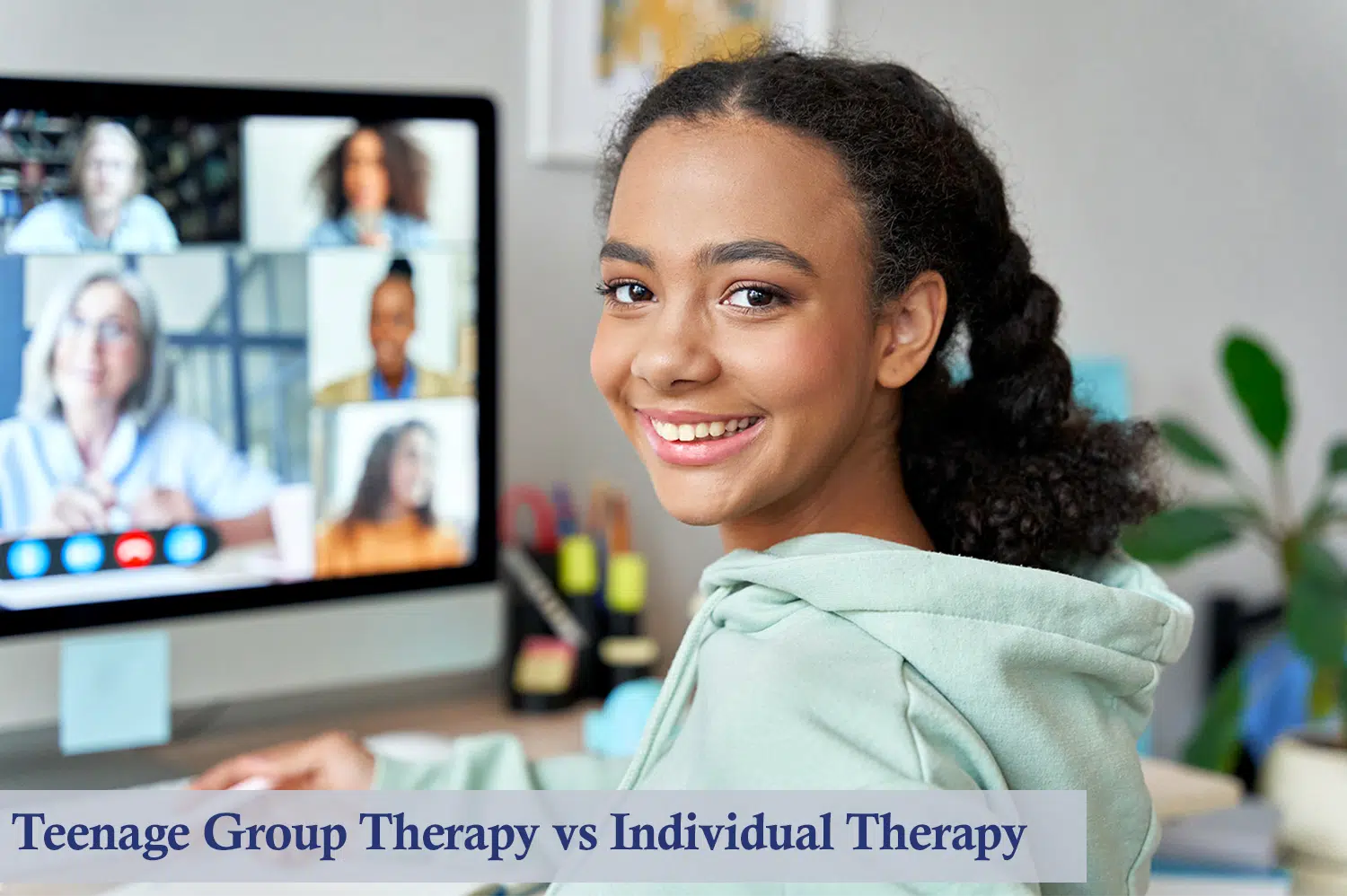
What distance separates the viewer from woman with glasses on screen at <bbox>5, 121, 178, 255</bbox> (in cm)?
105

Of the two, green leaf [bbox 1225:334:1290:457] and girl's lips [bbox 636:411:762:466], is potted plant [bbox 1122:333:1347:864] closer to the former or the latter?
green leaf [bbox 1225:334:1290:457]

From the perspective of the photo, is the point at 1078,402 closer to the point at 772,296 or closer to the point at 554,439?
the point at 772,296

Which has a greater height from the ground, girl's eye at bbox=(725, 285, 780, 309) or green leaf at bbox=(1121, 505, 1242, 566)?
girl's eye at bbox=(725, 285, 780, 309)

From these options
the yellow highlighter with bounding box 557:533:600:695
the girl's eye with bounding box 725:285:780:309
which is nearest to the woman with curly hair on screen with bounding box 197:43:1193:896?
the girl's eye with bounding box 725:285:780:309

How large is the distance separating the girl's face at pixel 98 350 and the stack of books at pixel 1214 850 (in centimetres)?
91

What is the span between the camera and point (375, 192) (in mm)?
1227

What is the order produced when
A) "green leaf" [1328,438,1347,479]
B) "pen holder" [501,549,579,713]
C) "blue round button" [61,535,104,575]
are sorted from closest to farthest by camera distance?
"blue round button" [61,535,104,575], "pen holder" [501,549,579,713], "green leaf" [1328,438,1347,479]

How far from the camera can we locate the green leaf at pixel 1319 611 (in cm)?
175

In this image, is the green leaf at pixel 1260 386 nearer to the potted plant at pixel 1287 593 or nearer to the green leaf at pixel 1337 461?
the potted plant at pixel 1287 593

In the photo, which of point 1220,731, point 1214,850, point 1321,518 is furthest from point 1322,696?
point 1214,850

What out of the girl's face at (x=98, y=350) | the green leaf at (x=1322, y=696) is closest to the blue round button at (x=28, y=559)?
the girl's face at (x=98, y=350)

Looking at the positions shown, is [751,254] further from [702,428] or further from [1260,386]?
[1260,386]

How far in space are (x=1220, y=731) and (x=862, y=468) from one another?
1348mm

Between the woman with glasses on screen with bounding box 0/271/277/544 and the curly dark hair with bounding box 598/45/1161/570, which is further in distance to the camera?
the woman with glasses on screen with bounding box 0/271/277/544
